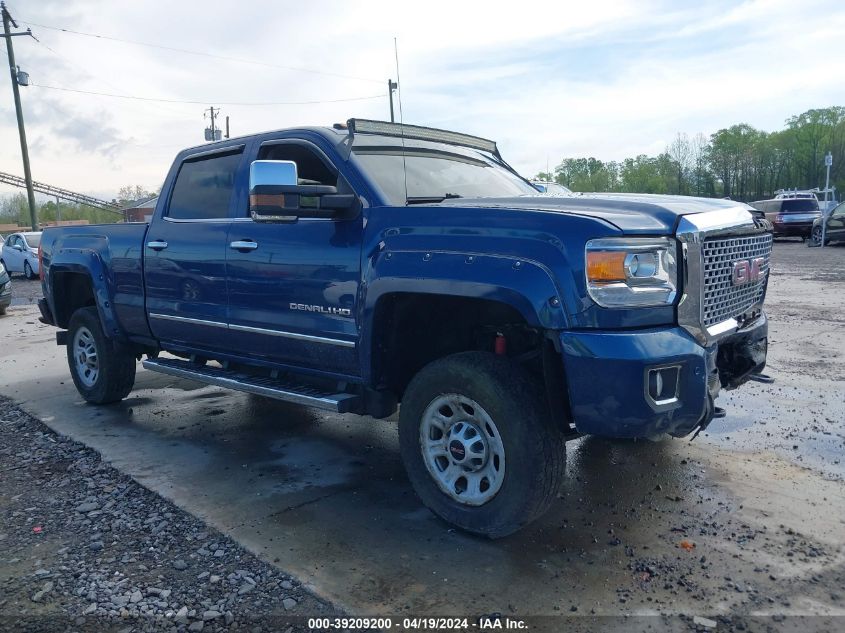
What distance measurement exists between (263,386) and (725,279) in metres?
2.72

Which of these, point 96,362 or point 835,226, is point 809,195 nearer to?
point 835,226

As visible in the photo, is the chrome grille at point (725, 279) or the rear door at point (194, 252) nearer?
the chrome grille at point (725, 279)

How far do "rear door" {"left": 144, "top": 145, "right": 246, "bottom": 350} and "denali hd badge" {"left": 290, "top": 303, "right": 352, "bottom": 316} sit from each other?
0.75 metres

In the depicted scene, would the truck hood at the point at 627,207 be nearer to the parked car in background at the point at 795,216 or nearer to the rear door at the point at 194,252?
the rear door at the point at 194,252

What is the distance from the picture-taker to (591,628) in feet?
9.09

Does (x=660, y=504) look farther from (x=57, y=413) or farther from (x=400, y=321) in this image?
(x=57, y=413)

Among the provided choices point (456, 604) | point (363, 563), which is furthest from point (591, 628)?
point (363, 563)

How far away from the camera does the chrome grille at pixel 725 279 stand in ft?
11.2

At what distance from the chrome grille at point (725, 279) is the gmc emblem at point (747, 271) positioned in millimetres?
21

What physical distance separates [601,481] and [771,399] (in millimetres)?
2334

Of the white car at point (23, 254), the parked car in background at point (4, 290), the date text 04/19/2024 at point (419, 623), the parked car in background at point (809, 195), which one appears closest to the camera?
the date text 04/19/2024 at point (419, 623)

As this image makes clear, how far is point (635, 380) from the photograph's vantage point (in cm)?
299

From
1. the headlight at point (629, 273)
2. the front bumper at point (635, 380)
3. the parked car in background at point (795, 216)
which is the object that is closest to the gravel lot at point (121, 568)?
the front bumper at point (635, 380)

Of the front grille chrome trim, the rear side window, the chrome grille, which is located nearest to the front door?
the front grille chrome trim
